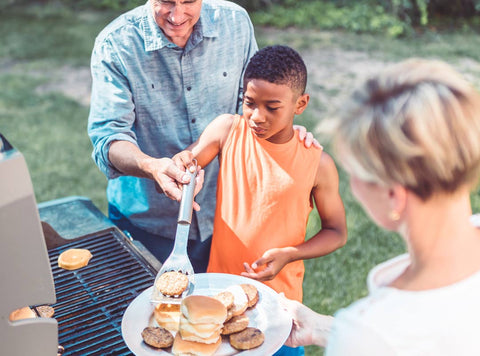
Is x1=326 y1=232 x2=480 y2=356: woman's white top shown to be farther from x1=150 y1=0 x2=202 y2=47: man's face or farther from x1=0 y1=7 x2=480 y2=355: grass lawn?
x1=150 y1=0 x2=202 y2=47: man's face

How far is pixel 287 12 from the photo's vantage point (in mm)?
11086

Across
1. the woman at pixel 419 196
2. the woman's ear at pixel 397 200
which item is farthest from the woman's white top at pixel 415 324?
the woman's ear at pixel 397 200

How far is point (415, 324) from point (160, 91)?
1765 mm

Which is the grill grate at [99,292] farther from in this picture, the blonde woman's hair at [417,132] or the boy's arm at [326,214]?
the blonde woman's hair at [417,132]

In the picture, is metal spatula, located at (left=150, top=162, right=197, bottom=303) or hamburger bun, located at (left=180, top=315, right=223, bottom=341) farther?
metal spatula, located at (left=150, top=162, right=197, bottom=303)

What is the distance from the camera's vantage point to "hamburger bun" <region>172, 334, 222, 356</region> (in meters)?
1.56

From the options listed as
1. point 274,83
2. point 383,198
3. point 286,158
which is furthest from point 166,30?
point 383,198

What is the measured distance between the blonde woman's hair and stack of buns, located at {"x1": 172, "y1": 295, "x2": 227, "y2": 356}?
2.34ft

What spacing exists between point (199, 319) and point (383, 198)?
729 mm

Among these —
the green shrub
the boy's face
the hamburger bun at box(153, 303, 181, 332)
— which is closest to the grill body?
the hamburger bun at box(153, 303, 181, 332)

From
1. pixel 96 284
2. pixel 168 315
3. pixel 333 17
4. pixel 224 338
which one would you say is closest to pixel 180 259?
pixel 168 315

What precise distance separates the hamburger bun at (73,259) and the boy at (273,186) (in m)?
0.54

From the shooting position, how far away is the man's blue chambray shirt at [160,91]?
7.75 ft

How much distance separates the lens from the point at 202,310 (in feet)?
5.17
